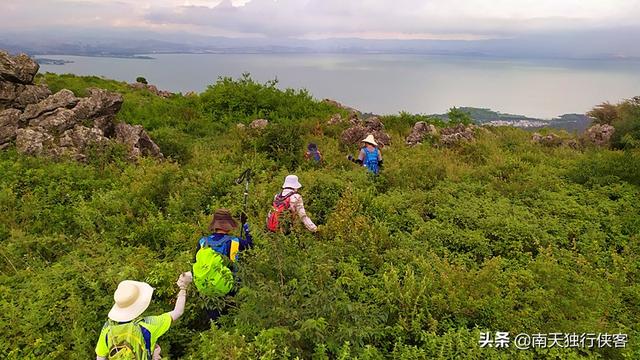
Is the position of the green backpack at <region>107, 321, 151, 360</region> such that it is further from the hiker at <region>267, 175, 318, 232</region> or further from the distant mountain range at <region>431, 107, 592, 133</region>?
the distant mountain range at <region>431, 107, 592, 133</region>

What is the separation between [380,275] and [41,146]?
1134 cm

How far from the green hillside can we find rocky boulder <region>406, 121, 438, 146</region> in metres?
2.78

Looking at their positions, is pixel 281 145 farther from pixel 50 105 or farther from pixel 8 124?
pixel 8 124

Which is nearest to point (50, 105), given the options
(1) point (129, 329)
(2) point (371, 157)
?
(2) point (371, 157)

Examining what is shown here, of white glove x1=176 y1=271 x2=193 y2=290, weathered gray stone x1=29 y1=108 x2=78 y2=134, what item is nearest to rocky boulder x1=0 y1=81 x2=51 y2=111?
weathered gray stone x1=29 y1=108 x2=78 y2=134

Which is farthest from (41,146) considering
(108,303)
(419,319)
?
(419,319)

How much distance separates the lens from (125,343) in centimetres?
418

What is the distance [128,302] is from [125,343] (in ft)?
1.35

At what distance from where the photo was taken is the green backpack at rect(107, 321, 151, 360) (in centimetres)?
414

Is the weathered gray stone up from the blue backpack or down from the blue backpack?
up

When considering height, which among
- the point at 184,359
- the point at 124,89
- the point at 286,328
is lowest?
the point at 184,359

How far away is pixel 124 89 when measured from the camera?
25.4 meters

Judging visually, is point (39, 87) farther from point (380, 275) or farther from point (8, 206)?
point (380, 275)

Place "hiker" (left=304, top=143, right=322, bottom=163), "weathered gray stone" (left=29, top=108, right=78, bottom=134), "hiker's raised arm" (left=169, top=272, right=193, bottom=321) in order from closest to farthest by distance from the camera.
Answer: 1. "hiker's raised arm" (left=169, top=272, right=193, bottom=321)
2. "hiker" (left=304, top=143, right=322, bottom=163)
3. "weathered gray stone" (left=29, top=108, right=78, bottom=134)
